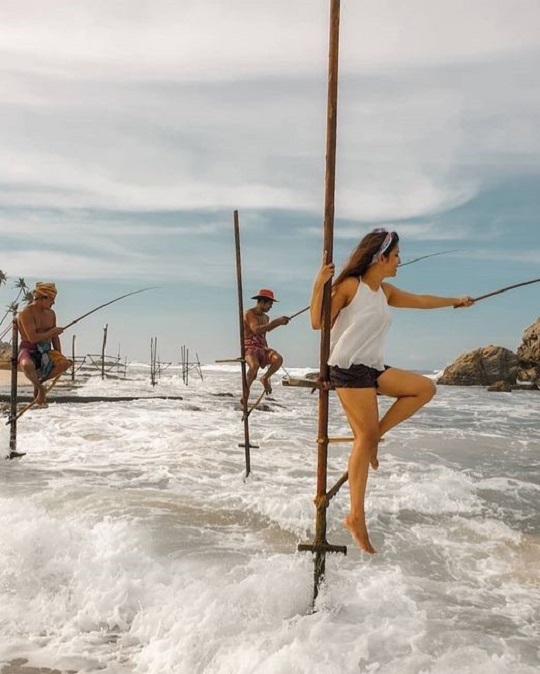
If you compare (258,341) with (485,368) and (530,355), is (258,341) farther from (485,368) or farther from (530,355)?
(530,355)

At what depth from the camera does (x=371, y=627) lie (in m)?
4.72

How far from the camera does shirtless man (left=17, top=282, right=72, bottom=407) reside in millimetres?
9617

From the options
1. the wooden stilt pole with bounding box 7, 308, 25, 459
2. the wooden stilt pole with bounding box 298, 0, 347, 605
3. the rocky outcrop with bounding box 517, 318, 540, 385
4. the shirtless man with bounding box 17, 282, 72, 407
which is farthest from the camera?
the rocky outcrop with bounding box 517, 318, 540, 385

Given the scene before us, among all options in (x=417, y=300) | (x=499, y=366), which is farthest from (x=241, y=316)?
(x=499, y=366)

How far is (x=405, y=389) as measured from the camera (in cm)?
414

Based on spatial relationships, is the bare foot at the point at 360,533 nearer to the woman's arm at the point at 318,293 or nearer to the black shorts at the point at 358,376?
the black shorts at the point at 358,376

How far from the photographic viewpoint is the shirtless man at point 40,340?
9.62 meters

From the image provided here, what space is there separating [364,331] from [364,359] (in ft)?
0.64

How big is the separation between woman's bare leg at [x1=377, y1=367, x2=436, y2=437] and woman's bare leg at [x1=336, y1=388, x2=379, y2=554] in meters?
0.12

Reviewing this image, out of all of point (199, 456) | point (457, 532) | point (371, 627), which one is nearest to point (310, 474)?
point (199, 456)

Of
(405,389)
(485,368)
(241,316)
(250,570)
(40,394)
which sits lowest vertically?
(485,368)

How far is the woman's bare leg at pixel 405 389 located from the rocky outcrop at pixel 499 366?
48276 mm

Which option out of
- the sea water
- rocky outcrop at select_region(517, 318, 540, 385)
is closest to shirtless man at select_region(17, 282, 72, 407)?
the sea water

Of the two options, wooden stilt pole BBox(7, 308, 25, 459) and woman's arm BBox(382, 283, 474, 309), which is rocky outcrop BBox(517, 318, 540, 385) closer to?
wooden stilt pole BBox(7, 308, 25, 459)
